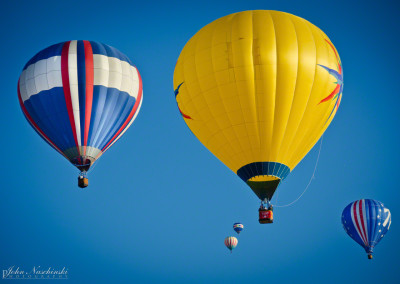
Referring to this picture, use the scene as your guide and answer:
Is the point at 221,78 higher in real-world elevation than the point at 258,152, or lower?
higher

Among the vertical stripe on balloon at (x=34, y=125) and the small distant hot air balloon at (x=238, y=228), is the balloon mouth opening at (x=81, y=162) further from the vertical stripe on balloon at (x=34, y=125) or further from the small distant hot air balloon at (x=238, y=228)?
the small distant hot air balloon at (x=238, y=228)

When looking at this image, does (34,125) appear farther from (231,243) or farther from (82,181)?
(231,243)

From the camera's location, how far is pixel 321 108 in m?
18.3

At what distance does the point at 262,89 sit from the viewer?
17719 millimetres

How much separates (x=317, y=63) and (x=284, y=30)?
115cm

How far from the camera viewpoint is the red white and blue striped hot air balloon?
20.4 metres

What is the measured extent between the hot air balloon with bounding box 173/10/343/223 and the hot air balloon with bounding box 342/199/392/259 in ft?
25.3

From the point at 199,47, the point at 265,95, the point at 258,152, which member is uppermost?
the point at 199,47

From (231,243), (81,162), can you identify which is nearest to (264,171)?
(81,162)

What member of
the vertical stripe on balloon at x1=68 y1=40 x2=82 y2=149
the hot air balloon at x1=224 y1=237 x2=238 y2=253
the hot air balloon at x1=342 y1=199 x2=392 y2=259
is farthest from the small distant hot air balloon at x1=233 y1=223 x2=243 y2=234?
the vertical stripe on balloon at x1=68 y1=40 x2=82 y2=149

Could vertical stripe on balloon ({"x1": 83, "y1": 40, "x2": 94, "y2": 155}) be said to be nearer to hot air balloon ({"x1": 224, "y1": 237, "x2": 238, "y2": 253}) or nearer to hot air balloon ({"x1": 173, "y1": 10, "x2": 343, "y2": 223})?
hot air balloon ({"x1": 173, "y1": 10, "x2": 343, "y2": 223})

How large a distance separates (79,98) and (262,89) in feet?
18.6

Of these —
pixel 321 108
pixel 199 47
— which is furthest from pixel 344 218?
pixel 199 47

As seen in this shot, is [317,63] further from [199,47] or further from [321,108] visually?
[199,47]
